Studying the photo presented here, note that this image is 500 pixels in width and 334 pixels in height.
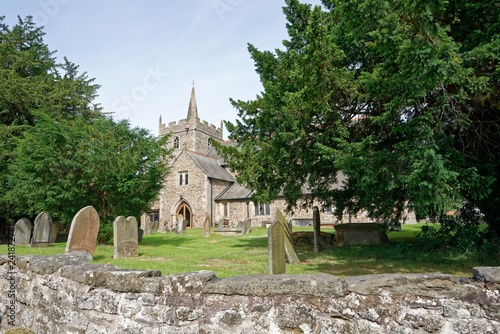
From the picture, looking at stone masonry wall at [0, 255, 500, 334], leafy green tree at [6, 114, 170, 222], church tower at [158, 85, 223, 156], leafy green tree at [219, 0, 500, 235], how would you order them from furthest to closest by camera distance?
church tower at [158, 85, 223, 156] < leafy green tree at [6, 114, 170, 222] < leafy green tree at [219, 0, 500, 235] < stone masonry wall at [0, 255, 500, 334]

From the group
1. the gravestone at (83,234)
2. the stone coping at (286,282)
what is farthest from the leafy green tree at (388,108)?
the gravestone at (83,234)

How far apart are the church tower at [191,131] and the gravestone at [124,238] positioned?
1447 inches

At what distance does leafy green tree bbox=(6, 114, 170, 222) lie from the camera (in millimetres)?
13797

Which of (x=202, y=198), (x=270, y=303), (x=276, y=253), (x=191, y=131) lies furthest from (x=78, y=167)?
(x=191, y=131)

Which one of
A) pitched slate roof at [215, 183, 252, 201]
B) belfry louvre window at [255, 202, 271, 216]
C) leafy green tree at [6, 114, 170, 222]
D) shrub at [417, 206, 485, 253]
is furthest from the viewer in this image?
pitched slate roof at [215, 183, 252, 201]

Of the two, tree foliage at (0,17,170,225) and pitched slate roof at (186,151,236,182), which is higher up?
pitched slate roof at (186,151,236,182)

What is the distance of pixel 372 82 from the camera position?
723 centimetres

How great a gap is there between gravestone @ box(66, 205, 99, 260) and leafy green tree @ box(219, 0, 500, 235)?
5002mm

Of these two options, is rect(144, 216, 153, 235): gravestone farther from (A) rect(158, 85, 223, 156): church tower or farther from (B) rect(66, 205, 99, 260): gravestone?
(A) rect(158, 85, 223, 156): church tower

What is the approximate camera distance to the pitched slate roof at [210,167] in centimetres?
3515

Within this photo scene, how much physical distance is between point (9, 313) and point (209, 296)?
135 inches

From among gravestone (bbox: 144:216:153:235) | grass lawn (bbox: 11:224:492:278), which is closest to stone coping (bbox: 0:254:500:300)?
grass lawn (bbox: 11:224:492:278)

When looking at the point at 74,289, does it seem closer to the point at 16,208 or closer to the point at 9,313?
the point at 9,313

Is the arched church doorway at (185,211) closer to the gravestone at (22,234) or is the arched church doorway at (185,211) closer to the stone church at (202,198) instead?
the stone church at (202,198)
